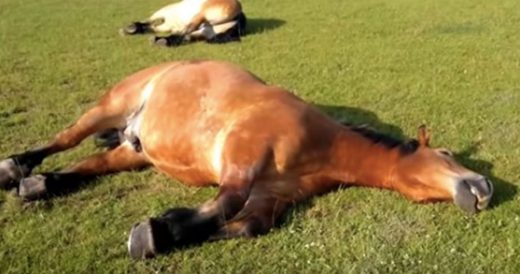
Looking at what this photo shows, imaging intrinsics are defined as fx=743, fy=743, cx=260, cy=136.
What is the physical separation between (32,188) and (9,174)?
1.26 ft

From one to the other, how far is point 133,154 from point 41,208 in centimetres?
103

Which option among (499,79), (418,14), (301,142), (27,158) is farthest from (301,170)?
(418,14)

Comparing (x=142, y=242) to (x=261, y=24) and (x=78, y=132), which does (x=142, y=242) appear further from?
(x=261, y=24)

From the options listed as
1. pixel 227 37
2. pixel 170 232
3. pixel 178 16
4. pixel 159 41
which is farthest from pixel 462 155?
pixel 178 16

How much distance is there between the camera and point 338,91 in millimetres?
8422

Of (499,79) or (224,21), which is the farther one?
(224,21)

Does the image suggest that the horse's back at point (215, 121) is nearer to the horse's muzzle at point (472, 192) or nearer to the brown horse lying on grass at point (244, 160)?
the brown horse lying on grass at point (244, 160)

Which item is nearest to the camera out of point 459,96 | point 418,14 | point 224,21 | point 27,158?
point 27,158

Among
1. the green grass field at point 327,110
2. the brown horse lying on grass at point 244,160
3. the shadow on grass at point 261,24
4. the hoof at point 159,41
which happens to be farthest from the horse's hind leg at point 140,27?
the brown horse lying on grass at point 244,160

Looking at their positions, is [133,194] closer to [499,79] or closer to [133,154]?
[133,154]

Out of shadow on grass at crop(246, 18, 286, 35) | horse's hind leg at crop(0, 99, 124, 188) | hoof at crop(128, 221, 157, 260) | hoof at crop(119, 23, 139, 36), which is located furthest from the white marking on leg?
hoof at crop(128, 221, 157, 260)

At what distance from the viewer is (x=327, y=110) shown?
761 cm

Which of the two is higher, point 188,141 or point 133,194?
point 188,141

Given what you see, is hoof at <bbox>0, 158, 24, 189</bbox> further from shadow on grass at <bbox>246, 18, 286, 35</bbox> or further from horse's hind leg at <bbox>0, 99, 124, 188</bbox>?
shadow on grass at <bbox>246, 18, 286, 35</bbox>
